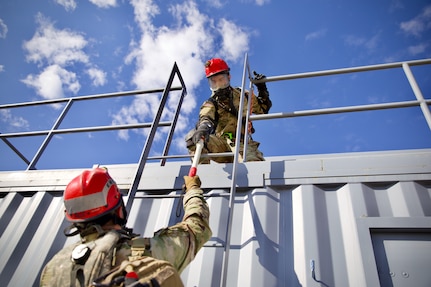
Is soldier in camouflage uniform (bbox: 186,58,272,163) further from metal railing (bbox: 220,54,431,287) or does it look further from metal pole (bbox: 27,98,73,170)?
metal pole (bbox: 27,98,73,170)

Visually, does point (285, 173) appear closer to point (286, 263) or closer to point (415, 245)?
point (286, 263)

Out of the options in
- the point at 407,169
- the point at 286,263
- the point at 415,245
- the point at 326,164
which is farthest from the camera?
the point at 326,164

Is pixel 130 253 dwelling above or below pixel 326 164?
below

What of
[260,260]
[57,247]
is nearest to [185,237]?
[260,260]

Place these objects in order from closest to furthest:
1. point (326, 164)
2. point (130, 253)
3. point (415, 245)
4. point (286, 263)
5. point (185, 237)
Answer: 1. point (130, 253)
2. point (185, 237)
3. point (415, 245)
4. point (286, 263)
5. point (326, 164)

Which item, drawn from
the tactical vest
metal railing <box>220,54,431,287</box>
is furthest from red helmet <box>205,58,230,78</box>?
the tactical vest

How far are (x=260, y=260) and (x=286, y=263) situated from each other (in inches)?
7.1

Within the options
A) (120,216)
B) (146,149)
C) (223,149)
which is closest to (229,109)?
(223,149)

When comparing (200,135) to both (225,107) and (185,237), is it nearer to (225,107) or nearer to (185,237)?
(185,237)

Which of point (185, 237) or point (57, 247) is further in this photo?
point (57, 247)

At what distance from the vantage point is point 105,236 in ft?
4.55

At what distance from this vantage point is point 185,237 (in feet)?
5.24

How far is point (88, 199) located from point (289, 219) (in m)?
1.43

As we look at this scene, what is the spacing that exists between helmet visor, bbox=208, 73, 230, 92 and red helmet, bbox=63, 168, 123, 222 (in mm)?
2791
